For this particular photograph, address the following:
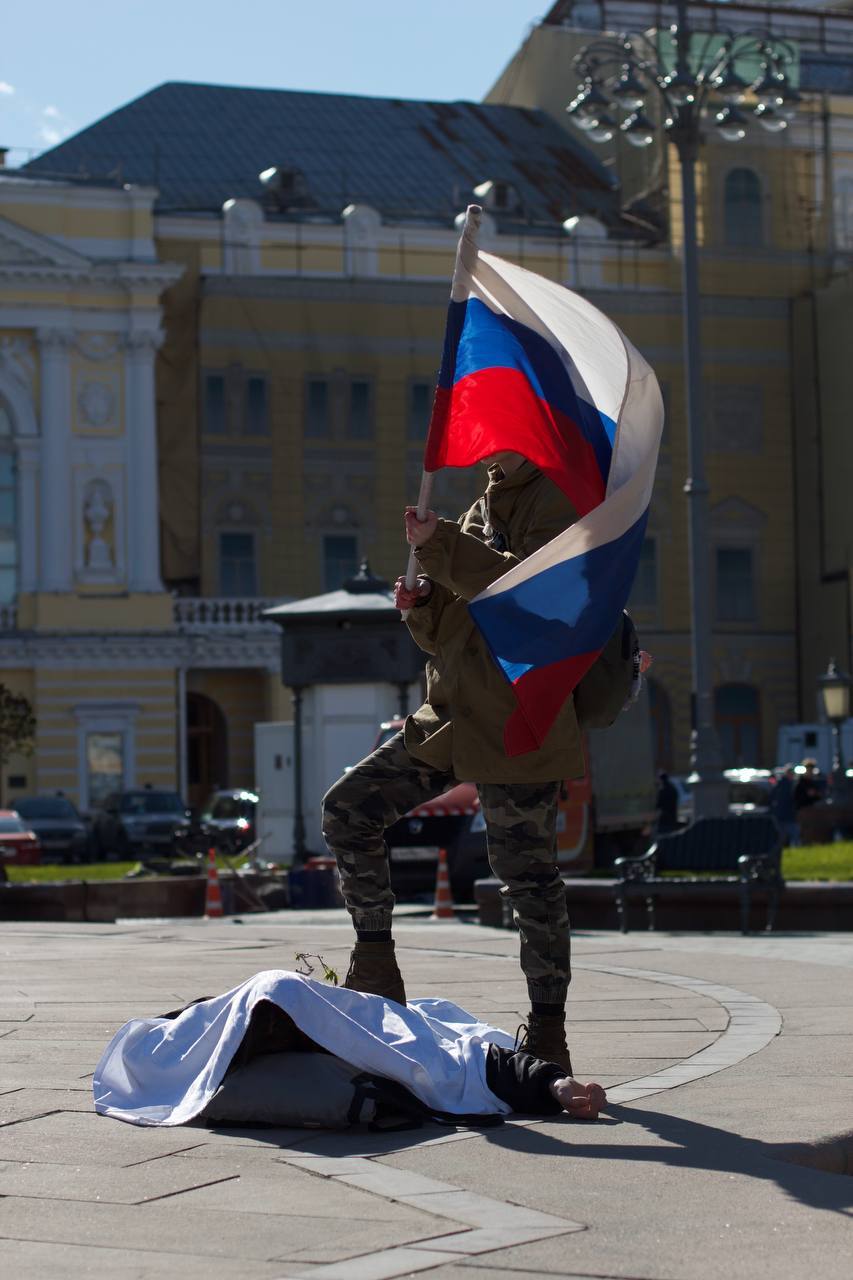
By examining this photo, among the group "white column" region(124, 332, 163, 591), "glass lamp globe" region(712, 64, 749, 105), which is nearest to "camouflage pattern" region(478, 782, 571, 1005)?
"glass lamp globe" region(712, 64, 749, 105)

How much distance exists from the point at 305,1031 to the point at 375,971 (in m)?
0.75

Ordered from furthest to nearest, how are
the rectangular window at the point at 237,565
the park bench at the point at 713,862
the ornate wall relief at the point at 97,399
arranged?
the rectangular window at the point at 237,565
the ornate wall relief at the point at 97,399
the park bench at the point at 713,862

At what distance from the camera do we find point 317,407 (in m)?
57.4

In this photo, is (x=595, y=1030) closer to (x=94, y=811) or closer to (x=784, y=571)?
(x=94, y=811)

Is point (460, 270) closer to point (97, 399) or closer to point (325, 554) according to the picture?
point (97, 399)

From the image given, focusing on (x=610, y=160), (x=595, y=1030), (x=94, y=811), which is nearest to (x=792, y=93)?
(x=595, y=1030)

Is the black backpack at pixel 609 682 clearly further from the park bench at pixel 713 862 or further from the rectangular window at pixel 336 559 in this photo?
the rectangular window at pixel 336 559

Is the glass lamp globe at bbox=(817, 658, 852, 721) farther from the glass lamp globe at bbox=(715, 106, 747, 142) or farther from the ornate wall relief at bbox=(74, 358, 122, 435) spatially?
the ornate wall relief at bbox=(74, 358, 122, 435)

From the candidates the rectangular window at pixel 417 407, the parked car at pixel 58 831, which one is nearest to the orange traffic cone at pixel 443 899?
the parked car at pixel 58 831

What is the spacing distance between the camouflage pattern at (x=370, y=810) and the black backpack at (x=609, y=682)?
0.44 meters

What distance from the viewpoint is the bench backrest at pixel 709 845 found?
16938mm

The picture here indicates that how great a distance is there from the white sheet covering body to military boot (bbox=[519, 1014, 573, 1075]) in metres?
0.13

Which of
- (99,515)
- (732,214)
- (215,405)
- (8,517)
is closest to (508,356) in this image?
(99,515)

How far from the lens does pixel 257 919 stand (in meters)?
19.5
